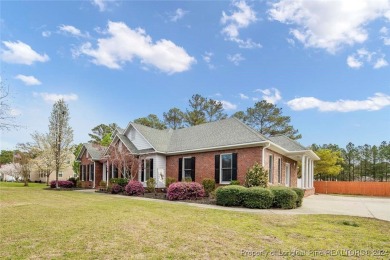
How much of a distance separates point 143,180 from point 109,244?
17396 mm

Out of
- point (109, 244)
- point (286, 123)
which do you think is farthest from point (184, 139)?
point (286, 123)

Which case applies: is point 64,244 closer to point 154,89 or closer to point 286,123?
point 154,89

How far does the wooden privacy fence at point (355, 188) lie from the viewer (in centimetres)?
2739

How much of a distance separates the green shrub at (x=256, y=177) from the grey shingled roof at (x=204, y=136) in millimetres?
1785

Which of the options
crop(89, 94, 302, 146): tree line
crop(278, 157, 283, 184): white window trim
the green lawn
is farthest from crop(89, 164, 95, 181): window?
the green lawn

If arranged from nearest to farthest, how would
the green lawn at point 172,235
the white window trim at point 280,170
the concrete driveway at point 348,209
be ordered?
the green lawn at point 172,235, the concrete driveway at point 348,209, the white window trim at point 280,170

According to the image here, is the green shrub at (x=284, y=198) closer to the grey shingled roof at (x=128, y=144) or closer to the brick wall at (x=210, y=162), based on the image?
the brick wall at (x=210, y=162)

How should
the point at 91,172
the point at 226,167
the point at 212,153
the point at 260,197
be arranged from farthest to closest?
the point at 91,172 → the point at 212,153 → the point at 226,167 → the point at 260,197

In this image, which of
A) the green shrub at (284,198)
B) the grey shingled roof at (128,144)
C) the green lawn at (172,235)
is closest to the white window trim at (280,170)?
the green shrub at (284,198)

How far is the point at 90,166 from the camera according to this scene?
3094 centimetres

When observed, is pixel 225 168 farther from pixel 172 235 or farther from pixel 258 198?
pixel 172 235

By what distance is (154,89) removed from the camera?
2386cm

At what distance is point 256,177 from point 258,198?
12.1 ft

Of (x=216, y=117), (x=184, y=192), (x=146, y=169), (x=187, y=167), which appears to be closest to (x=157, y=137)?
(x=146, y=169)
